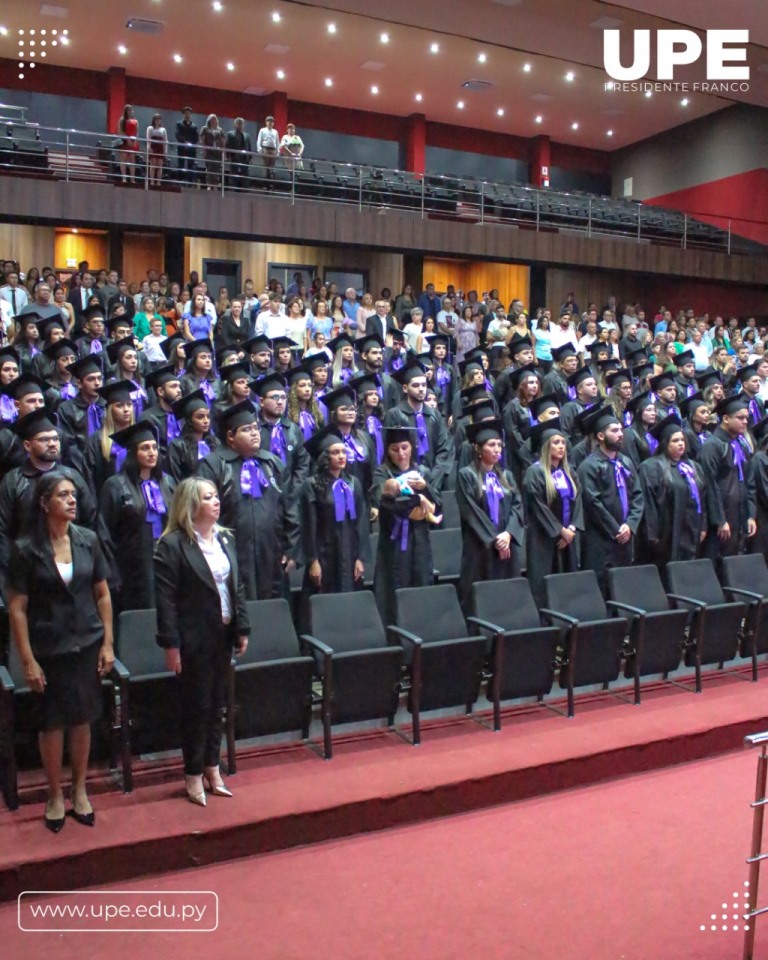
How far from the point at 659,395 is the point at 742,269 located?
13.7 meters

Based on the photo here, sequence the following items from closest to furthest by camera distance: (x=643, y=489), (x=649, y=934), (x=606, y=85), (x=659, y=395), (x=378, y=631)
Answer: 1. (x=649, y=934)
2. (x=378, y=631)
3. (x=643, y=489)
4. (x=659, y=395)
5. (x=606, y=85)

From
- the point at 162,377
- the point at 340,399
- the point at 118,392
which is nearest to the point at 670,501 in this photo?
the point at 340,399

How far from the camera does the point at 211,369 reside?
905 centimetres

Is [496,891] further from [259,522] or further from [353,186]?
[353,186]

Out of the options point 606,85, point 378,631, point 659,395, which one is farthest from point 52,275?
point 606,85

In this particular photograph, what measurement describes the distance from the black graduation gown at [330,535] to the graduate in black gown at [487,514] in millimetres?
723

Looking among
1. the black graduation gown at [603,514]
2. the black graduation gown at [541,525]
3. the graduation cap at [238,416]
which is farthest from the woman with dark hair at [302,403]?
the black graduation gown at [603,514]

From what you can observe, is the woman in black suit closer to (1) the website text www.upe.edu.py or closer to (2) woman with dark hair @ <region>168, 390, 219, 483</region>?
(1) the website text www.upe.edu.py

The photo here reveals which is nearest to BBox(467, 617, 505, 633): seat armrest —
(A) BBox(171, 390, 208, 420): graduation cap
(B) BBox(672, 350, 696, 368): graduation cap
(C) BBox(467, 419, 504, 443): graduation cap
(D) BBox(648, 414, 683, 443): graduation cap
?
(C) BBox(467, 419, 504, 443): graduation cap

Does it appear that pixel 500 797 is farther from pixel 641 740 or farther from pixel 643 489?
pixel 643 489

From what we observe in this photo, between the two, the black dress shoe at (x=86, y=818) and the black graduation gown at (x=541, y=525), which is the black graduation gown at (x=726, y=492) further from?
the black dress shoe at (x=86, y=818)

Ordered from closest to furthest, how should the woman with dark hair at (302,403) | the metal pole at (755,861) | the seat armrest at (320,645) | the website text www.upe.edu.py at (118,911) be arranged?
the metal pole at (755,861)
the website text www.upe.edu.py at (118,911)
the seat armrest at (320,645)
the woman with dark hair at (302,403)

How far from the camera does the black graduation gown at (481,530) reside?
21.1 feet

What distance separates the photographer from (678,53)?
1875 cm
